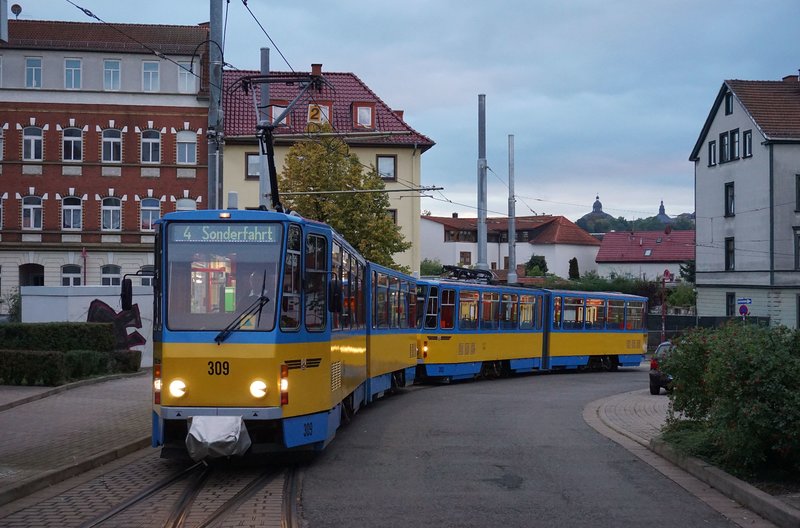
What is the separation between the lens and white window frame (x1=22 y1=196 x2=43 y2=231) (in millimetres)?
43906

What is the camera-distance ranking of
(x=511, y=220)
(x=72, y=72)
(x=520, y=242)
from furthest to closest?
1. (x=520, y=242)
2. (x=72, y=72)
3. (x=511, y=220)

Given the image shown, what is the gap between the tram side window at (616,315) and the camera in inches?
1399

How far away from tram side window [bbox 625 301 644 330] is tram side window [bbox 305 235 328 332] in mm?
26734

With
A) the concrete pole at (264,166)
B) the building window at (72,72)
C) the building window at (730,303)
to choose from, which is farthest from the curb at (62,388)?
the building window at (730,303)

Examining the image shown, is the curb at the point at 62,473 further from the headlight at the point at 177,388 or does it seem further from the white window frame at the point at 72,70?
the white window frame at the point at 72,70

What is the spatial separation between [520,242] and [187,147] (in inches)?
2267

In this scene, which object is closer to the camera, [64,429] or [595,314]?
[64,429]

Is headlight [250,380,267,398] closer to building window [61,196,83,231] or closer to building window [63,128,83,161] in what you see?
building window [61,196,83,231]

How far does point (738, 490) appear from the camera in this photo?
9195 mm

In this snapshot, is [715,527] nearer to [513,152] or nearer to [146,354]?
[146,354]

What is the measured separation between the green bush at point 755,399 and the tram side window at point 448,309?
15857 millimetres

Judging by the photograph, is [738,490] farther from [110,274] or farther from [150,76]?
[150,76]

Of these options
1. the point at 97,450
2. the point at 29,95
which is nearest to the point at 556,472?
the point at 97,450

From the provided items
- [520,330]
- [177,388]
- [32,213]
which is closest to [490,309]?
[520,330]
